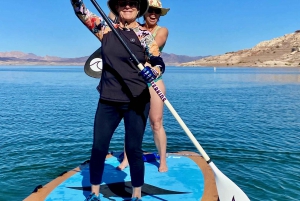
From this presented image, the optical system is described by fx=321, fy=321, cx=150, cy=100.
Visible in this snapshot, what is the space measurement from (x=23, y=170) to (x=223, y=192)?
5.10 m

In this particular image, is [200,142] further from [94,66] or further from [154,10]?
[154,10]

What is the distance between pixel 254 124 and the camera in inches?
520

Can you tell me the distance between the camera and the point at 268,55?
13625cm

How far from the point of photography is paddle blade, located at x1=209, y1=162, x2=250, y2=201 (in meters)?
4.22

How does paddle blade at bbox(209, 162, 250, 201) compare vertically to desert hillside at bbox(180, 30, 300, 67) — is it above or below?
below

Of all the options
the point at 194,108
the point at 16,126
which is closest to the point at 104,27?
the point at 16,126

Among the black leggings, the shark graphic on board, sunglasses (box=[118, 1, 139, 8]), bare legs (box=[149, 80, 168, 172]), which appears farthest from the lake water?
sunglasses (box=[118, 1, 139, 8])

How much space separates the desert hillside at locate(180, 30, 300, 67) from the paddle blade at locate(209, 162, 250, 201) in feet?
368

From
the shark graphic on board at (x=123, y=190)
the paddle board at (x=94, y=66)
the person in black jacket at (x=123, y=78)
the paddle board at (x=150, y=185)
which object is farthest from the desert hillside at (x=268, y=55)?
the person in black jacket at (x=123, y=78)

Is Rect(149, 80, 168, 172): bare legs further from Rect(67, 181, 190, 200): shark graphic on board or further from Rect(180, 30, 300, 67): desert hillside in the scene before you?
Rect(180, 30, 300, 67): desert hillside

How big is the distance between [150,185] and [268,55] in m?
142

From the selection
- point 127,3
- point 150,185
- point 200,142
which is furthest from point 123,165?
point 200,142

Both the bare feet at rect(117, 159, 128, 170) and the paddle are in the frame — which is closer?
the paddle

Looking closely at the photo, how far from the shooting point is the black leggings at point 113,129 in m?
3.83
